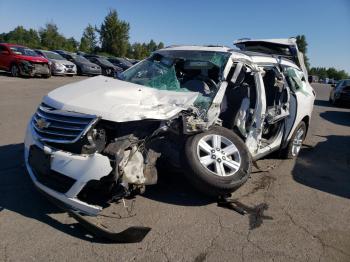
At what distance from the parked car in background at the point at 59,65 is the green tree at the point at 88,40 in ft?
129

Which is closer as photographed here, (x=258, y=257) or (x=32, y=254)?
(x=32, y=254)

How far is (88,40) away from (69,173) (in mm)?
62049

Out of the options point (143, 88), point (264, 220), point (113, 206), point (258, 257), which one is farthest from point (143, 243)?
point (143, 88)

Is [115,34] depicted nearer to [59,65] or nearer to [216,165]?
[59,65]

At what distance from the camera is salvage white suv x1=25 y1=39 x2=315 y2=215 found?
367 centimetres

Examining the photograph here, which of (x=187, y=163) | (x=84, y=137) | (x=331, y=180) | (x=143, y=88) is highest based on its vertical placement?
(x=143, y=88)

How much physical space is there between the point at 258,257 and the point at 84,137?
2.04m

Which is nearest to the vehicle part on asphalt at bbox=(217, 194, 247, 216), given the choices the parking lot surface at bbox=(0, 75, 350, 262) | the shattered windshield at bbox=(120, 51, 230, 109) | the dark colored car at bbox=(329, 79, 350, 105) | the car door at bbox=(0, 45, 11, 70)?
the parking lot surface at bbox=(0, 75, 350, 262)

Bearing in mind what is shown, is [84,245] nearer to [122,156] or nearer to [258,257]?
[122,156]

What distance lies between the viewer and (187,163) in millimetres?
4172

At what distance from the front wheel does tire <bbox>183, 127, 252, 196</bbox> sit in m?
2.34

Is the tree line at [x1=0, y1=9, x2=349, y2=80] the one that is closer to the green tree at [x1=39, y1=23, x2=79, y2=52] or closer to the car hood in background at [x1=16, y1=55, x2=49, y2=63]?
the green tree at [x1=39, y1=23, x2=79, y2=52]

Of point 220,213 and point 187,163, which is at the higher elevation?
point 187,163

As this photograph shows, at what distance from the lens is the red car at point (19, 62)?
18.3 m
